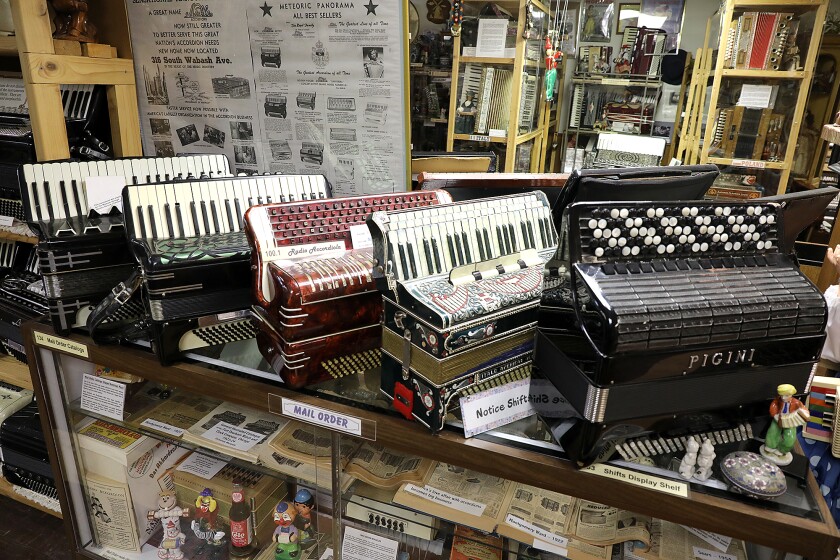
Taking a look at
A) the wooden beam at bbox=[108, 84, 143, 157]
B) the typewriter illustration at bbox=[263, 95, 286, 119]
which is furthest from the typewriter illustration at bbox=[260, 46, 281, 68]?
the wooden beam at bbox=[108, 84, 143, 157]

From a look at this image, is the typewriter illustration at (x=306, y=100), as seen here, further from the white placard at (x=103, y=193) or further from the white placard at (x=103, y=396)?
the white placard at (x=103, y=396)

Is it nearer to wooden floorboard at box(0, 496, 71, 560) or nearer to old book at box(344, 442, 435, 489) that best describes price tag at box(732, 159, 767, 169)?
old book at box(344, 442, 435, 489)

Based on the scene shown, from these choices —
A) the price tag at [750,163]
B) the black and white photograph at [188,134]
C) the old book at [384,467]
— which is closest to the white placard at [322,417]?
the old book at [384,467]

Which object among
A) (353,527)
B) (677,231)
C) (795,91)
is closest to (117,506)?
(353,527)

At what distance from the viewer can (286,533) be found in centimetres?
191

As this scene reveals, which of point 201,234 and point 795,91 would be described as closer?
point 201,234

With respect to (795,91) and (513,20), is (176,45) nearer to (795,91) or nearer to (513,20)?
(513,20)

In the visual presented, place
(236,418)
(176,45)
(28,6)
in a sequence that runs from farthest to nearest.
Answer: (176,45)
(28,6)
(236,418)

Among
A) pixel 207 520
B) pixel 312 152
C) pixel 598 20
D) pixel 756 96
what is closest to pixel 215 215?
pixel 312 152

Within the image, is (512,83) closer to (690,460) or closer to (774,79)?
(774,79)

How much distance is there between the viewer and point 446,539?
1.67m

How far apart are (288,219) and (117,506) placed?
1.50 m

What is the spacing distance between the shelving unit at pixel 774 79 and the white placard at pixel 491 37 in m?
1.58

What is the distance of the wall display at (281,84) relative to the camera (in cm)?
206
